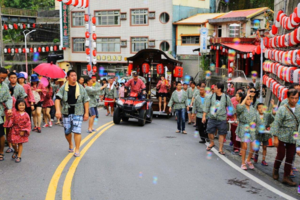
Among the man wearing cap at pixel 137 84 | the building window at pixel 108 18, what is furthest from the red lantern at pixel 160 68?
the building window at pixel 108 18

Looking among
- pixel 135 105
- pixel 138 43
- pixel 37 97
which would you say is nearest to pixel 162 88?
pixel 135 105

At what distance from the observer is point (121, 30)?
39.3m

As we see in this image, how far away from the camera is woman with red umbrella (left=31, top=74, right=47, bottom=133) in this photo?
11.3 m

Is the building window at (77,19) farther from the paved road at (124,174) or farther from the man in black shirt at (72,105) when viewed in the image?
the man in black shirt at (72,105)

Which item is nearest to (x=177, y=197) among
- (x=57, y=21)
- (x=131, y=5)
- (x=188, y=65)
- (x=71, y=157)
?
(x=71, y=157)

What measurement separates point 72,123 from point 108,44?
33065mm

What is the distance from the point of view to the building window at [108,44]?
39781 mm

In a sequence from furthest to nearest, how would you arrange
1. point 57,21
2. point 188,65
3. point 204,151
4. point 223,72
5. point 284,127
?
point 57,21 → point 188,65 → point 223,72 → point 204,151 → point 284,127

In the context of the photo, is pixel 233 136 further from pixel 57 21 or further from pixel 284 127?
pixel 57 21

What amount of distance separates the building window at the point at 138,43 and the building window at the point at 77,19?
22.7ft

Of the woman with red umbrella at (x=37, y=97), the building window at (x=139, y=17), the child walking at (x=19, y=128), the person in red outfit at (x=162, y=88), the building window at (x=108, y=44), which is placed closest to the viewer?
the child walking at (x=19, y=128)

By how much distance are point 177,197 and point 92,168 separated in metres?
2.22

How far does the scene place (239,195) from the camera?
5.69m

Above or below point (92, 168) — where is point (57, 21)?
above
